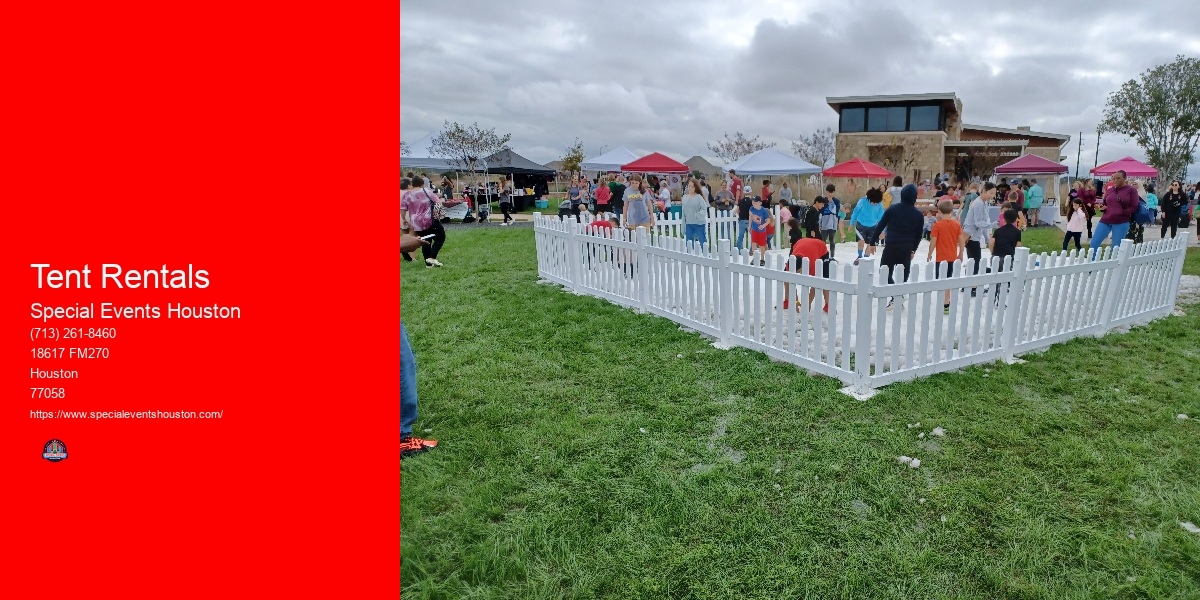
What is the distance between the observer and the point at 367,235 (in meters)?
1.18

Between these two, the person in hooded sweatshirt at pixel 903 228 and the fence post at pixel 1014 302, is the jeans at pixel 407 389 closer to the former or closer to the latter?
the fence post at pixel 1014 302

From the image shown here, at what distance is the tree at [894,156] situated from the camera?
3098 centimetres

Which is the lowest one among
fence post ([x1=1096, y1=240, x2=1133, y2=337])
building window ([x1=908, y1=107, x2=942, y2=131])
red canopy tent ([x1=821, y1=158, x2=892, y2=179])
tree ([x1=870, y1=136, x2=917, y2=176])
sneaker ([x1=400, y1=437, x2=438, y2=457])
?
sneaker ([x1=400, y1=437, x2=438, y2=457])

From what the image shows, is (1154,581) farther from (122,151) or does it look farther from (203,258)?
(122,151)

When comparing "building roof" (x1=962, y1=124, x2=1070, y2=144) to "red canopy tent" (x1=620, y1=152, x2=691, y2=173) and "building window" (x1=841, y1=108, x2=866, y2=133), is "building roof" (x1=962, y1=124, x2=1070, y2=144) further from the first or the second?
"red canopy tent" (x1=620, y1=152, x2=691, y2=173)

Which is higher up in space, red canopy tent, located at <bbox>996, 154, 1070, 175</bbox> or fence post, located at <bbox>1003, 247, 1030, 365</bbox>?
red canopy tent, located at <bbox>996, 154, 1070, 175</bbox>

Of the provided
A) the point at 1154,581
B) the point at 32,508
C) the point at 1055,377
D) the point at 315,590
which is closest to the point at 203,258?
the point at 32,508

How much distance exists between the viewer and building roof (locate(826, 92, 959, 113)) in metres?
29.9

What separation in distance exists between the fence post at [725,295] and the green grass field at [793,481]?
0.42m

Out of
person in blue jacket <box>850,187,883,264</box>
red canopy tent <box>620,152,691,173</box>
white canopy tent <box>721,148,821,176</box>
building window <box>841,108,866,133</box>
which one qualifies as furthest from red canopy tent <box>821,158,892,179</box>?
building window <box>841,108,866,133</box>

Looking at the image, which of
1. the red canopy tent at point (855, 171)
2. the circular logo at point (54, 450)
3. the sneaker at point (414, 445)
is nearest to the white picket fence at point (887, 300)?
the sneaker at point (414, 445)

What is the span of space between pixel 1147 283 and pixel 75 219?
29.1 feet

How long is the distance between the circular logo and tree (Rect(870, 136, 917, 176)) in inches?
1346

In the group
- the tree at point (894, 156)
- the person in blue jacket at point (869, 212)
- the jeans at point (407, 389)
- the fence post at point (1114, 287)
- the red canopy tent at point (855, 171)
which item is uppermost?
the tree at point (894, 156)
